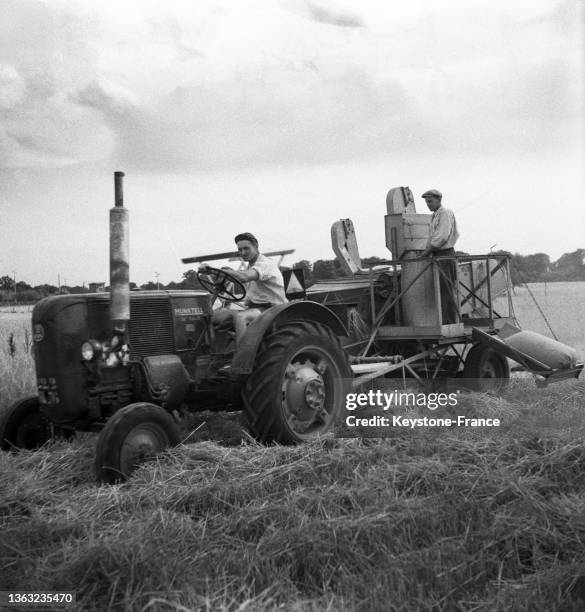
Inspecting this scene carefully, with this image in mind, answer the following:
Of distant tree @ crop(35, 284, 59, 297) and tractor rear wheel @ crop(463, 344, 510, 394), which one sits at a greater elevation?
distant tree @ crop(35, 284, 59, 297)

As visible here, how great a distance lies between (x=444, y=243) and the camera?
659 cm

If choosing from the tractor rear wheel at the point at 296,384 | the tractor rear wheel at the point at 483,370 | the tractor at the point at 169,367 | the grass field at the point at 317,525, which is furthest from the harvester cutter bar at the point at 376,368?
the grass field at the point at 317,525

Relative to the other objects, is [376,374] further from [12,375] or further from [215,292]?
[12,375]

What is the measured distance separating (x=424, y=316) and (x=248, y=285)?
1939 mm

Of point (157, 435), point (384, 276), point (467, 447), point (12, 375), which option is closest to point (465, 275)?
point (384, 276)

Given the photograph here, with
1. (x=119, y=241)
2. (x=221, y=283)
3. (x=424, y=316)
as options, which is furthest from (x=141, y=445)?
(x=424, y=316)

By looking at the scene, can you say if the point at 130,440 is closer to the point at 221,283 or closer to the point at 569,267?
the point at 221,283

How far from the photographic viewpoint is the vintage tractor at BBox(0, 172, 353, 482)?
410 cm

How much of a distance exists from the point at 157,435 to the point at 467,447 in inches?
68.2

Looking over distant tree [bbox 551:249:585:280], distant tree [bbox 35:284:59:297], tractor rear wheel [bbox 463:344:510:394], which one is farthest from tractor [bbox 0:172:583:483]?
distant tree [bbox 551:249:585:280]

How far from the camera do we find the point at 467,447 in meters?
4.20

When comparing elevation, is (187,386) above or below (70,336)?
below

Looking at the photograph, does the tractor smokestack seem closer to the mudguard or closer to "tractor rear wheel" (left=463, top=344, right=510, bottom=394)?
the mudguard
